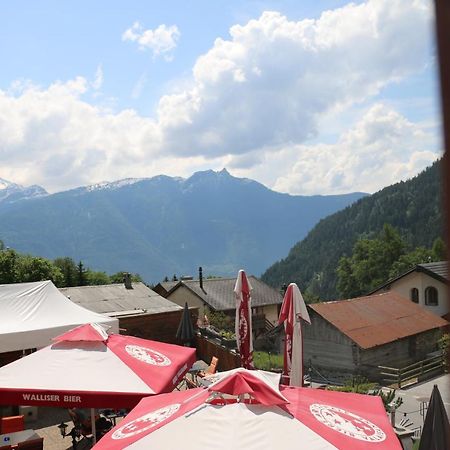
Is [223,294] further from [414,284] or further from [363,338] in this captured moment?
[363,338]

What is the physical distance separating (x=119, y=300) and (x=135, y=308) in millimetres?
1354

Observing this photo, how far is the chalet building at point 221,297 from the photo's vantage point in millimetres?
46797

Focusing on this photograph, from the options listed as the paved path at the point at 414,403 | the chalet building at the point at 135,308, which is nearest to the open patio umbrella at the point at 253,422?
the paved path at the point at 414,403

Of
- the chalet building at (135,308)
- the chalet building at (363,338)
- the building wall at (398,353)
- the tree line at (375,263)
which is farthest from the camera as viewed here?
the tree line at (375,263)

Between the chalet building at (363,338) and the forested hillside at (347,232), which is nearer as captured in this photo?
the chalet building at (363,338)

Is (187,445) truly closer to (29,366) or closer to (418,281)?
(29,366)

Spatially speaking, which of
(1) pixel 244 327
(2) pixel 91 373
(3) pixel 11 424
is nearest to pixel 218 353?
(1) pixel 244 327

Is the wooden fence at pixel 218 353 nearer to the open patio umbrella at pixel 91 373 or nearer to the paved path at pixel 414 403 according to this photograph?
the paved path at pixel 414 403

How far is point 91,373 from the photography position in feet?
26.7

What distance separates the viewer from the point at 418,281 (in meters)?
38.0

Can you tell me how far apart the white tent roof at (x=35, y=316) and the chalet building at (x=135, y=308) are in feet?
26.5

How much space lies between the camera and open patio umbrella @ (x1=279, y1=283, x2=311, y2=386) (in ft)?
35.6

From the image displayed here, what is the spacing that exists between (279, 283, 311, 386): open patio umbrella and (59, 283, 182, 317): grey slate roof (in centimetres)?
1267

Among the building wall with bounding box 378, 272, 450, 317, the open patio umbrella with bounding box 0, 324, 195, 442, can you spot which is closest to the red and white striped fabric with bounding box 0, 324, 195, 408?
the open patio umbrella with bounding box 0, 324, 195, 442
